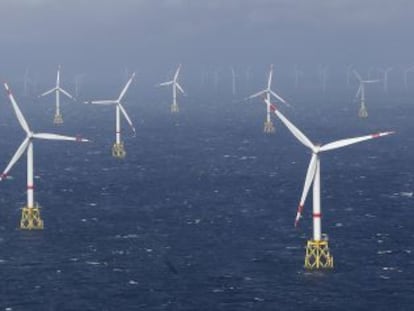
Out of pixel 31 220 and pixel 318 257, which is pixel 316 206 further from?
pixel 31 220

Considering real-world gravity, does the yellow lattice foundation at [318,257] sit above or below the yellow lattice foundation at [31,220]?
below

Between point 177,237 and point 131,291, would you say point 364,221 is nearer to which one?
point 177,237

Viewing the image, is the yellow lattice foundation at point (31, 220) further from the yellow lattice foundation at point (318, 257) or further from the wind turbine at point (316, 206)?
the wind turbine at point (316, 206)

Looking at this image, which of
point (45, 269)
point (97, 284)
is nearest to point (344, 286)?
point (97, 284)

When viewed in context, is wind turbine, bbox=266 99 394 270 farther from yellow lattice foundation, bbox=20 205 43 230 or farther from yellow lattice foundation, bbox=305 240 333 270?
yellow lattice foundation, bbox=20 205 43 230

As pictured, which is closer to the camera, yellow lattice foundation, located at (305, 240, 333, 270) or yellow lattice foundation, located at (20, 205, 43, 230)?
yellow lattice foundation, located at (305, 240, 333, 270)

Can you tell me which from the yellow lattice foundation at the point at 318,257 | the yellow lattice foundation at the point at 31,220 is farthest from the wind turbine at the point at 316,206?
the yellow lattice foundation at the point at 31,220

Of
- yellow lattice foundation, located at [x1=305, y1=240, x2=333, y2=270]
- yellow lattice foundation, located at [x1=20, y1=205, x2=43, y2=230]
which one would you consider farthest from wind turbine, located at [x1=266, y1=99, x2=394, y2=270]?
yellow lattice foundation, located at [x1=20, y1=205, x2=43, y2=230]
